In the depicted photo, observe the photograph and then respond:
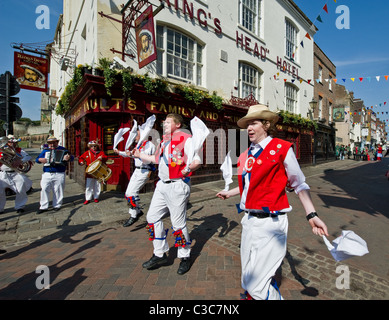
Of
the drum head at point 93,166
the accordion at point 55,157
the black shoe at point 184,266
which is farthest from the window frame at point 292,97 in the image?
the black shoe at point 184,266

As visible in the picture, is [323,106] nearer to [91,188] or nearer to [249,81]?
[249,81]

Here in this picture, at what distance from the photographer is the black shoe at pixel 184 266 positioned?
8.77 feet

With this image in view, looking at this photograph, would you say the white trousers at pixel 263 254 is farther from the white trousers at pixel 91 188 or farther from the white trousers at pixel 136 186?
the white trousers at pixel 91 188

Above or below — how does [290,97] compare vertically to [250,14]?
below

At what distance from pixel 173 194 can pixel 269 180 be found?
1346mm

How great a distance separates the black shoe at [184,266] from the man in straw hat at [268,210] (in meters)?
1.04

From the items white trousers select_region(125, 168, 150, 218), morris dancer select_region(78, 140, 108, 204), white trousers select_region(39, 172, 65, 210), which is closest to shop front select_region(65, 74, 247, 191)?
morris dancer select_region(78, 140, 108, 204)

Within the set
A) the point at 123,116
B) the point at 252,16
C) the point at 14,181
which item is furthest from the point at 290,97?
the point at 14,181

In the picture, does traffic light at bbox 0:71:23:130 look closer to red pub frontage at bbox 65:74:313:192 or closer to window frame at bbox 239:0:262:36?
red pub frontage at bbox 65:74:313:192

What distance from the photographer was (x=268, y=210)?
170 centimetres

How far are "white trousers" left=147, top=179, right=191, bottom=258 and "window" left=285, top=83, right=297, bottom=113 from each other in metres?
15.1

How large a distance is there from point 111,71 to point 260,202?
22.0 ft

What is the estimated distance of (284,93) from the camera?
14.9 m
